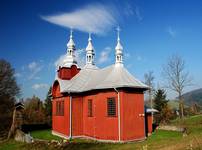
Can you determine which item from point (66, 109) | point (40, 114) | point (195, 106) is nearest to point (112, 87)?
point (66, 109)

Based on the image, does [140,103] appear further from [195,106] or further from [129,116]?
[195,106]

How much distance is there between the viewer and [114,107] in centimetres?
1900

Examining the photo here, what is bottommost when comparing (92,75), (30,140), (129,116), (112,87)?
(30,140)

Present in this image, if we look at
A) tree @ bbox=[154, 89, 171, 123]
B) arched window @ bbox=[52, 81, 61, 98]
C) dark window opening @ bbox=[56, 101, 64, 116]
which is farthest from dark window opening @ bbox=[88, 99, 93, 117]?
tree @ bbox=[154, 89, 171, 123]

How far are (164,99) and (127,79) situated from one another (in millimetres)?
24241

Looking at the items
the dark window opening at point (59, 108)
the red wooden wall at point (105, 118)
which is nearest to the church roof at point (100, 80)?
the red wooden wall at point (105, 118)

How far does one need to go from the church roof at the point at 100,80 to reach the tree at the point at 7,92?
1469 cm

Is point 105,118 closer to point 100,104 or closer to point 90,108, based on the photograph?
point 100,104

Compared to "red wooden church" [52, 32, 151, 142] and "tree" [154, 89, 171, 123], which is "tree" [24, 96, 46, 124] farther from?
"tree" [154, 89, 171, 123]

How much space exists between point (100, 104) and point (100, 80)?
7.78 ft

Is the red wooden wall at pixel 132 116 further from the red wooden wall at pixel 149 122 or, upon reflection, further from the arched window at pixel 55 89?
the arched window at pixel 55 89

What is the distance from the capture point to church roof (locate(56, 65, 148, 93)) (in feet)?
63.3

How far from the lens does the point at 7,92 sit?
121 ft

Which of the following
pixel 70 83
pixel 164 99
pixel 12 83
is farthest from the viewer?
pixel 164 99
